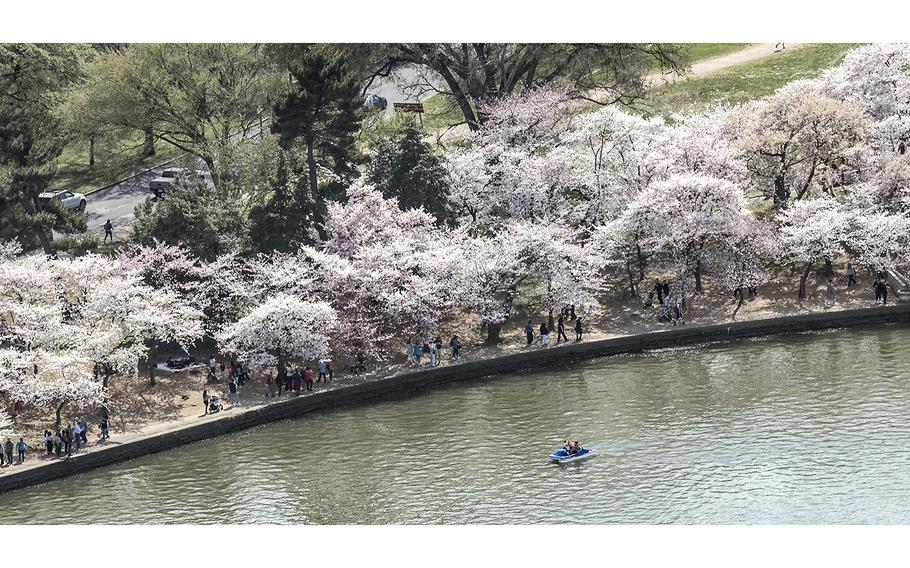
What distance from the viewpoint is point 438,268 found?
52531 mm

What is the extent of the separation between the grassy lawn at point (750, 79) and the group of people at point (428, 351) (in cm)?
2462

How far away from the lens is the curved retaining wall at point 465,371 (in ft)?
144

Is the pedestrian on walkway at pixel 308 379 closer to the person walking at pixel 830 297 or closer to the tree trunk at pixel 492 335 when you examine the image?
the tree trunk at pixel 492 335

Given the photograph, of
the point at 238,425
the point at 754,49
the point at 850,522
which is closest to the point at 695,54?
the point at 754,49

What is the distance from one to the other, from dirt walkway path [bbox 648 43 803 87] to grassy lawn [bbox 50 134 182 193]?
2965cm

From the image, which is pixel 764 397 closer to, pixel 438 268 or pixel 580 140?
pixel 438 268

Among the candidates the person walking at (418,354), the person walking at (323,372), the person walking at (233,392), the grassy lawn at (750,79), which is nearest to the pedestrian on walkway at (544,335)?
the person walking at (418,354)

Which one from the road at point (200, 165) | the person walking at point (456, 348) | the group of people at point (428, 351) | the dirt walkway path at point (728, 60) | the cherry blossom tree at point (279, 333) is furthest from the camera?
the dirt walkway path at point (728, 60)

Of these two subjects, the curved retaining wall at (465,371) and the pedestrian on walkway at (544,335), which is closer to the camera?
the curved retaining wall at (465,371)

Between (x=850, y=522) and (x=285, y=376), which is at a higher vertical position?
(x=285, y=376)

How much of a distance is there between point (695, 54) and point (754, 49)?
145 inches

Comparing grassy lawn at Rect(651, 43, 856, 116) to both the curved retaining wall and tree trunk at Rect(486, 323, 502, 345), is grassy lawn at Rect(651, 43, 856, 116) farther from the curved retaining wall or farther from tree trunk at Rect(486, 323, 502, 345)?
tree trunk at Rect(486, 323, 502, 345)

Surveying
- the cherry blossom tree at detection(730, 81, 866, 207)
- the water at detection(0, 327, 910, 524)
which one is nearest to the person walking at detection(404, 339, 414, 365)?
the water at detection(0, 327, 910, 524)

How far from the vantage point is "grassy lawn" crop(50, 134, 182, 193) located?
67.9 m
